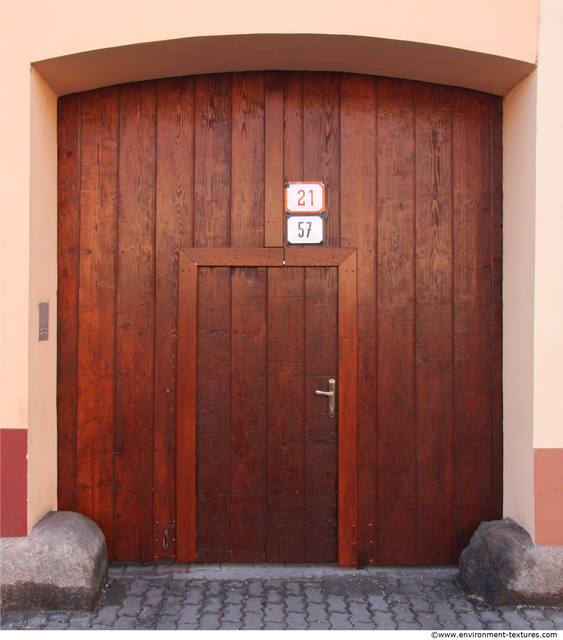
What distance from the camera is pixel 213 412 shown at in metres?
2.99

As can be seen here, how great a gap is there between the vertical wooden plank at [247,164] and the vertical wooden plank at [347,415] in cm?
60

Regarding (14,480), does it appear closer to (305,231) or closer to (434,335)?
(305,231)

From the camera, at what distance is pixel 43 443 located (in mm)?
2811

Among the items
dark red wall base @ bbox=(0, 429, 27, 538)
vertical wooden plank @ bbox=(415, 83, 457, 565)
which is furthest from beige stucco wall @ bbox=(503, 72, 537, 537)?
dark red wall base @ bbox=(0, 429, 27, 538)

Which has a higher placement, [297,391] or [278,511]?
[297,391]

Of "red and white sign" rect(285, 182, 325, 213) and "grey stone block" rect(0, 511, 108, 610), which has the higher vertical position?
"red and white sign" rect(285, 182, 325, 213)

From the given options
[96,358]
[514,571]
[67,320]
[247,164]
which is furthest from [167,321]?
[514,571]

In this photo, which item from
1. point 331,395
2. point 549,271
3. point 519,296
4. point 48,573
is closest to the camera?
point 48,573

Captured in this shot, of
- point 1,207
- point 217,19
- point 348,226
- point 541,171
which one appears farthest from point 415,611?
point 217,19

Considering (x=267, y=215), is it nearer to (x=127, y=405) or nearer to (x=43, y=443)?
(x=127, y=405)

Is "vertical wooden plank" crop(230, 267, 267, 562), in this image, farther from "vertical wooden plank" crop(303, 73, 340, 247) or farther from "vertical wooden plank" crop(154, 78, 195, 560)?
"vertical wooden plank" crop(303, 73, 340, 247)

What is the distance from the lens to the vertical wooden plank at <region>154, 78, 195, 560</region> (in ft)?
9.78

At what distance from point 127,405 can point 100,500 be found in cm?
60

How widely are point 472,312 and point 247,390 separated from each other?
1.46 m
